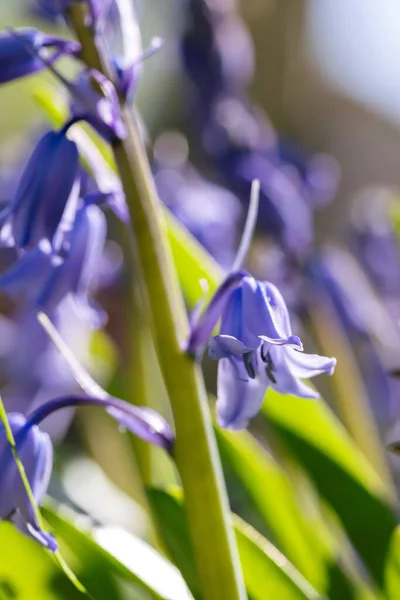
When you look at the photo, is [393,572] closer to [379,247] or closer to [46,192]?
[46,192]

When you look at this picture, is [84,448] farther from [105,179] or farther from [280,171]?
[105,179]

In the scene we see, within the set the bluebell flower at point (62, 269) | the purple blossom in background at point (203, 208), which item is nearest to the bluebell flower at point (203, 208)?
the purple blossom in background at point (203, 208)

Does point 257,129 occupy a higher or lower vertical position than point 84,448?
higher

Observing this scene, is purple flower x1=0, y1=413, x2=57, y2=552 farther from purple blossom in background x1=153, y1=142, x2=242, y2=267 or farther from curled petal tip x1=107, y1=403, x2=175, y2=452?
purple blossom in background x1=153, y1=142, x2=242, y2=267

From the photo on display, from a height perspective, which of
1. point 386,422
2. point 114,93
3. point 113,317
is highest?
point 114,93

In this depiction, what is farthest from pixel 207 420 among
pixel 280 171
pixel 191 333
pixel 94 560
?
pixel 280 171

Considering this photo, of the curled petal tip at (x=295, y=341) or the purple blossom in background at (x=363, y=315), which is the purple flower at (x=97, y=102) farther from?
the purple blossom in background at (x=363, y=315)

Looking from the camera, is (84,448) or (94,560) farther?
(84,448)
